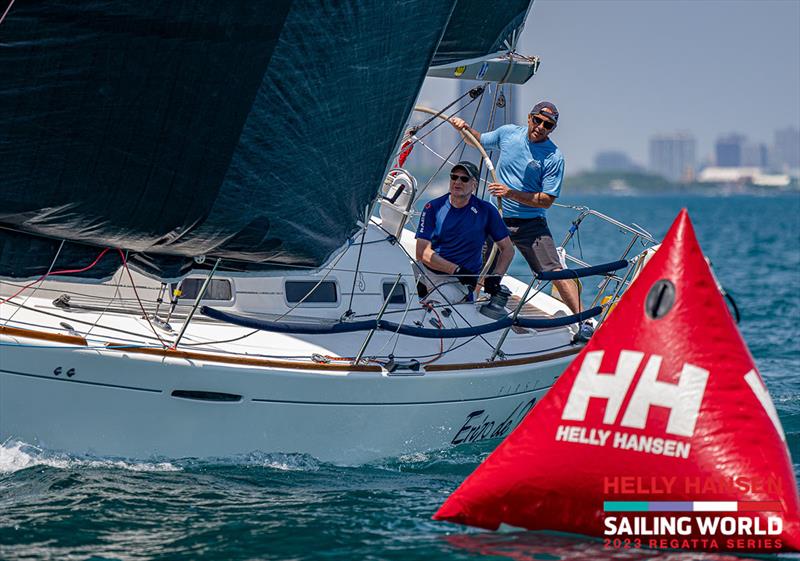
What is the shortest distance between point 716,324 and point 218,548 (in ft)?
8.71

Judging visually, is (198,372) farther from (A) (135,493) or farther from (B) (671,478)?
(B) (671,478)

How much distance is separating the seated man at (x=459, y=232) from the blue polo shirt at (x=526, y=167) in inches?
17.0

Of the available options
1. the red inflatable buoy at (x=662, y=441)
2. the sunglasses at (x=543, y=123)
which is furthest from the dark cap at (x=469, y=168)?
the red inflatable buoy at (x=662, y=441)

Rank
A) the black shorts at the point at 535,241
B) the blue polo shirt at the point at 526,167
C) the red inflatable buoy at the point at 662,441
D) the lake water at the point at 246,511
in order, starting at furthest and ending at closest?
the black shorts at the point at 535,241 < the blue polo shirt at the point at 526,167 < the lake water at the point at 246,511 < the red inflatable buoy at the point at 662,441

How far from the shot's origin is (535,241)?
30.0 feet

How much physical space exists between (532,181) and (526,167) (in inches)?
4.6

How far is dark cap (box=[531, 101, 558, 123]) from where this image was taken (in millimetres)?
8805

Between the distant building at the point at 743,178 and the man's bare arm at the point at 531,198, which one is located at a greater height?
the distant building at the point at 743,178

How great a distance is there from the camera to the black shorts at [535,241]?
358 inches

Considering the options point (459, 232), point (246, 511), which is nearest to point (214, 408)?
point (246, 511)

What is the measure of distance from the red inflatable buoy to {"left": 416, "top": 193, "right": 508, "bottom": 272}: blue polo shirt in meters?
2.79

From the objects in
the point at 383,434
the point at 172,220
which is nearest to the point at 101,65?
the point at 172,220

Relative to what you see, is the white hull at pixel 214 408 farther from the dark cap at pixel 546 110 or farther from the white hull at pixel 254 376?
the dark cap at pixel 546 110

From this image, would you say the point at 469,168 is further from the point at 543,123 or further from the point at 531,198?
the point at 543,123
